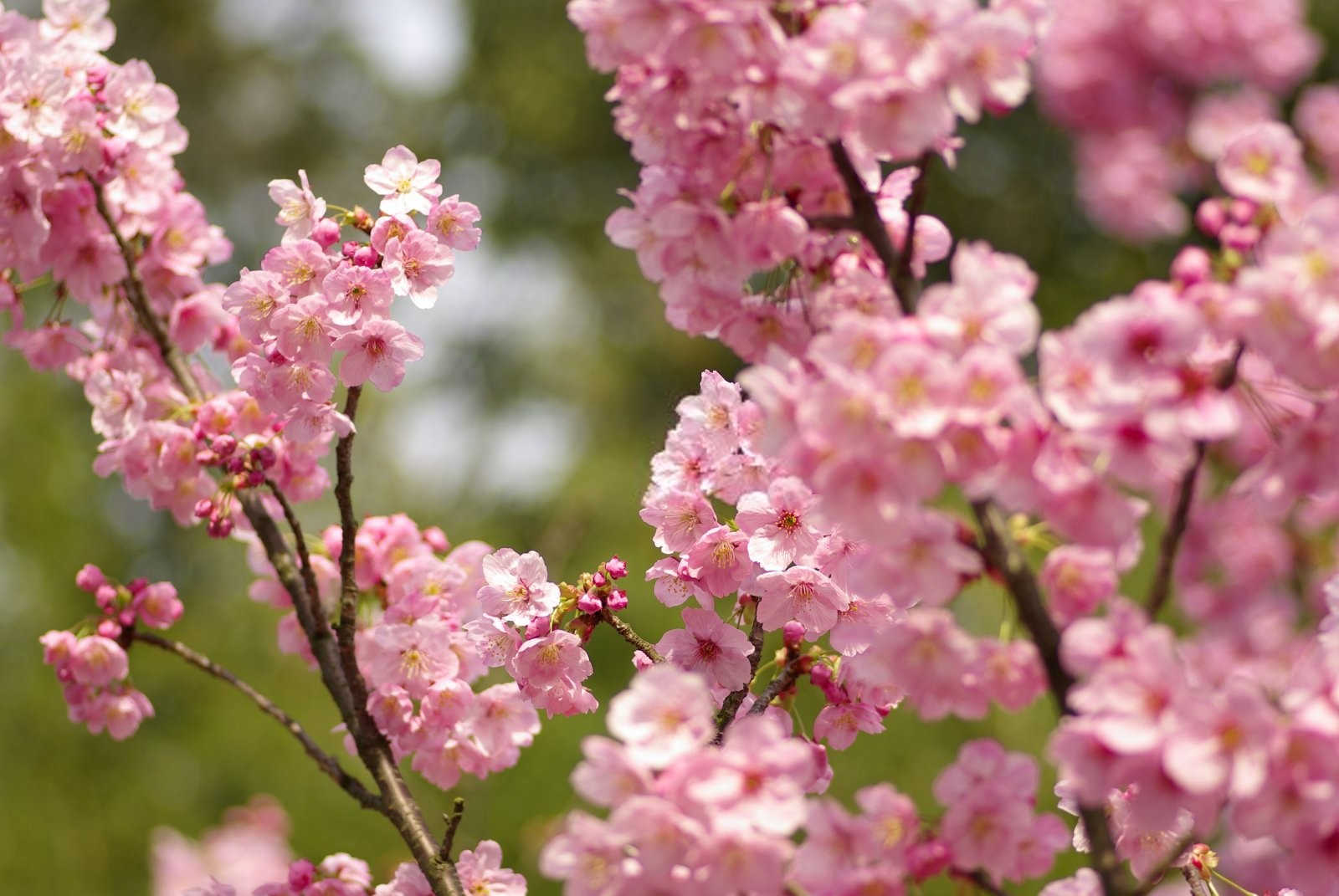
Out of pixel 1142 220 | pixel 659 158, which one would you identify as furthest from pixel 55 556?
pixel 659 158

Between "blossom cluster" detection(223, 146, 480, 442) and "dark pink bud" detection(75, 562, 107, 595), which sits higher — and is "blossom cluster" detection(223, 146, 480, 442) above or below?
above

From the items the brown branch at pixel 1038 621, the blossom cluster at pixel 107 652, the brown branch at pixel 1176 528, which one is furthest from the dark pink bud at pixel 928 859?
the blossom cluster at pixel 107 652

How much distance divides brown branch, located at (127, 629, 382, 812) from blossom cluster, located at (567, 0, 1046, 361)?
2.75 feet

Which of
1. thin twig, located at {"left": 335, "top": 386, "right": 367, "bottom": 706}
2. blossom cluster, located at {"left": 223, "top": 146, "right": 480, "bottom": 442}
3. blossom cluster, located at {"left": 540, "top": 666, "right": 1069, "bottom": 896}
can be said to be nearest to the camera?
blossom cluster, located at {"left": 540, "top": 666, "right": 1069, "bottom": 896}

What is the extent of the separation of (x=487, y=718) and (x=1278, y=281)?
127cm

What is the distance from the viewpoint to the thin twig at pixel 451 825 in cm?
153

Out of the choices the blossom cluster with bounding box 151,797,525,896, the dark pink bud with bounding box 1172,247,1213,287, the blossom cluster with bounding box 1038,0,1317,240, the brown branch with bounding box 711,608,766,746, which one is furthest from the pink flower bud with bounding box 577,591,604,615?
the blossom cluster with bounding box 1038,0,1317,240

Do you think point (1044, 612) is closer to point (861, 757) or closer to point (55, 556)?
point (861, 757)

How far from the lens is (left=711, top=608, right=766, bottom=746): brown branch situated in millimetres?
1618

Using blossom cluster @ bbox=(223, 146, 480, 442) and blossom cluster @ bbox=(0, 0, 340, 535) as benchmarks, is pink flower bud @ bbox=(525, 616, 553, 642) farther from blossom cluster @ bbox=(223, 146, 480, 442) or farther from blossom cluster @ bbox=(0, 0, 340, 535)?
blossom cluster @ bbox=(0, 0, 340, 535)

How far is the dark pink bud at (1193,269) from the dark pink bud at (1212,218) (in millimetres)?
82

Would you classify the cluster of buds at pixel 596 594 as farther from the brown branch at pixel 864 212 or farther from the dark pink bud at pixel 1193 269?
the dark pink bud at pixel 1193 269

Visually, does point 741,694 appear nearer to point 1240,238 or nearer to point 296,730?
point 296,730

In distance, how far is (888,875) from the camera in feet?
3.67
